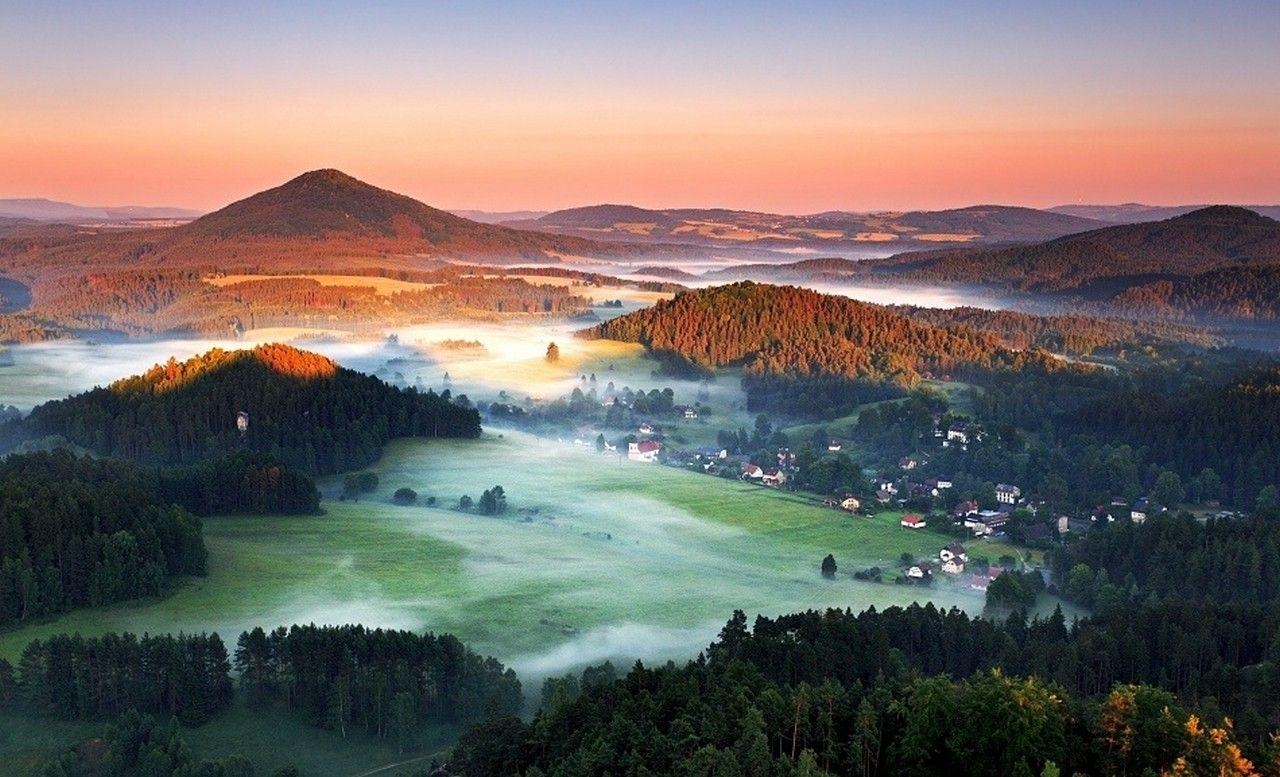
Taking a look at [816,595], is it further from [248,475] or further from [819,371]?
[819,371]

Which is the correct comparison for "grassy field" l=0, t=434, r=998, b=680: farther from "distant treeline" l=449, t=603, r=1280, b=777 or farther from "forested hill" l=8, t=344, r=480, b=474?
"distant treeline" l=449, t=603, r=1280, b=777

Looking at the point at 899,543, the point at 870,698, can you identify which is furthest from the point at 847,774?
the point at 899,543

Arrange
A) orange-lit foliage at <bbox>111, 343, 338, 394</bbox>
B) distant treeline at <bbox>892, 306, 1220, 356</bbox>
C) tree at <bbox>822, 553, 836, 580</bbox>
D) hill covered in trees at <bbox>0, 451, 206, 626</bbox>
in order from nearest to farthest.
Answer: hill covered in trees at <bbox>0, 451, 206, 626</bbox>
tree at <bbox>822, 553, 836, 580</bbox>
orange-lit foliage at <bbox>111, 343, 338, 394</bbox>
distant treeline at <bbox>892, 306, 1220, 356</bbox>

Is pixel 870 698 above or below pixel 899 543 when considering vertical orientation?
above

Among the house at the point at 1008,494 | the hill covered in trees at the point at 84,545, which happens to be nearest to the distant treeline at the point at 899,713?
the hill covered in trees at the point at 84,545

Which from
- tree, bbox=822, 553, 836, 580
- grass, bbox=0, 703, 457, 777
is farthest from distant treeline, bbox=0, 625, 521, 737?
tree, bbox=822, 553, 836, 580

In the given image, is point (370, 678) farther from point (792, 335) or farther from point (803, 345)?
point (792, 335)

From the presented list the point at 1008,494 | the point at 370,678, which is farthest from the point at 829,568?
the point at 370,678
